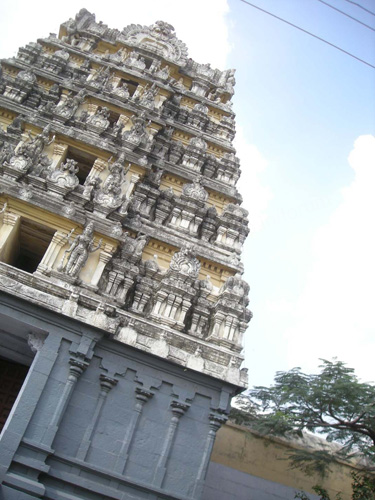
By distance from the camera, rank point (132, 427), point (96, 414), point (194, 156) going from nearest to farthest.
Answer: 1. point (96, 414)
2. point (132, 427)
3. point (194, 156)

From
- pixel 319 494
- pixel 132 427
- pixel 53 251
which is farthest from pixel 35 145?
pixel 319 494

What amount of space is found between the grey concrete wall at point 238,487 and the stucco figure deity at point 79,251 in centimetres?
735

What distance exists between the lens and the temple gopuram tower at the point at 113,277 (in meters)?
9.11

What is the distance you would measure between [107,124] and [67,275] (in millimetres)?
6364

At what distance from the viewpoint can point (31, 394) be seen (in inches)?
348

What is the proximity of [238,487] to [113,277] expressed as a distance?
7479 millimetres

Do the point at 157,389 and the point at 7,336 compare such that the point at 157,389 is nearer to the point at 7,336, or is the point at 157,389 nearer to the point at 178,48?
the point at 7,336

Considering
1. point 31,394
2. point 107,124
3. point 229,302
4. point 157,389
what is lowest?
point 31,394

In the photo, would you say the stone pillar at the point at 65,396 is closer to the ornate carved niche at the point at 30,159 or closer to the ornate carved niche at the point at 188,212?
the ornate carved niche at the point at 30,159

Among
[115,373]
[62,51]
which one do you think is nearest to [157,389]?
[115,373]

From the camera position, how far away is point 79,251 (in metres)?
11.5

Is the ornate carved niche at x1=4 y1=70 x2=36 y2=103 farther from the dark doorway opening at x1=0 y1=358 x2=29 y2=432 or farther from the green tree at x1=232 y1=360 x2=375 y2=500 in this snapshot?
the green tree at x1=232 y1=360 x2=375 y2=500

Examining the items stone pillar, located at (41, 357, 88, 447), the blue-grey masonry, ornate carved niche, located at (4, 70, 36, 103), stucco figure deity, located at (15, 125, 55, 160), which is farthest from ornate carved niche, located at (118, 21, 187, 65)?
stone pillar, located at (41, 357, 88, 447)

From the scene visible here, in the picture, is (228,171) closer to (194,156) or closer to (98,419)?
(194,156)
